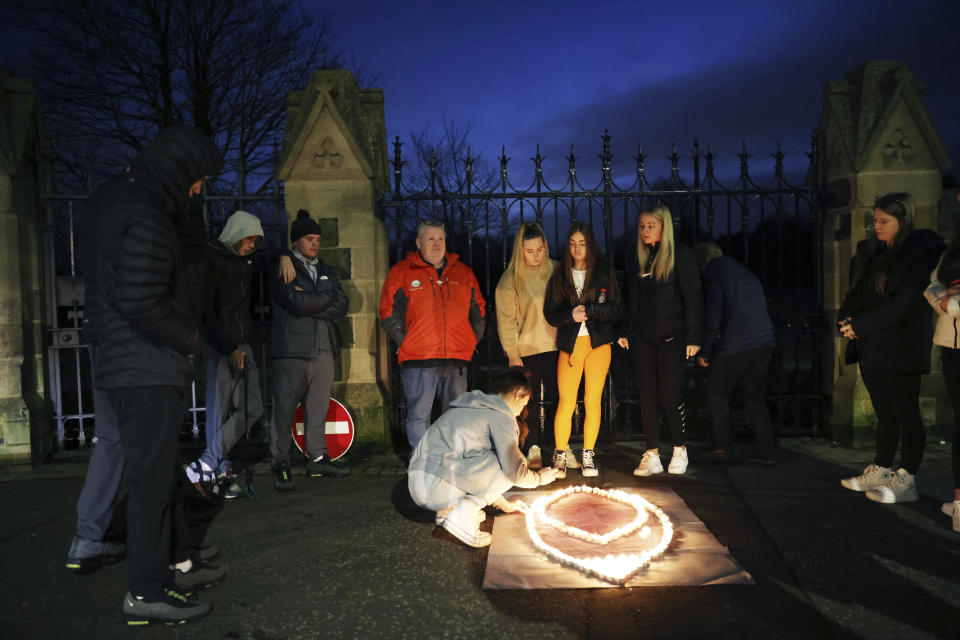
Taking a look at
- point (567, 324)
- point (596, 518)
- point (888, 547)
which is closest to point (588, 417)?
point (567, 324)

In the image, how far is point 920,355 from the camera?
4.68 meters

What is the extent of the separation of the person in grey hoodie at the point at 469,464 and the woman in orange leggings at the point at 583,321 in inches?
54.4

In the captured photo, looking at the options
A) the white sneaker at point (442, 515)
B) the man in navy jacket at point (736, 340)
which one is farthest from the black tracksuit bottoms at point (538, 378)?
the white sneaker at point (442, 515)

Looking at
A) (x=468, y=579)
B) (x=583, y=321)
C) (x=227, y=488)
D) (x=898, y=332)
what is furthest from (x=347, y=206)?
(x=898, y=332)

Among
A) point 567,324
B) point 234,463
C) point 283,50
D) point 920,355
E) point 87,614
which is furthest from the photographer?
point 283,50

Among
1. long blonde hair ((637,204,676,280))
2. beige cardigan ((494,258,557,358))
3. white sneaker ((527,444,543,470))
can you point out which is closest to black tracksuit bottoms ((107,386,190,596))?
beige cardigan ((494,258,557,358))

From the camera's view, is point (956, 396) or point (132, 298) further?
point (956, 396)

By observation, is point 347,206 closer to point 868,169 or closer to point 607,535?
point 607,535

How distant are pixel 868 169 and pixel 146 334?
6230 mm

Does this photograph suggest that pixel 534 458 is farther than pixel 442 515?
Yes

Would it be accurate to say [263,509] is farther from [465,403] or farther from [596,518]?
[596,518]

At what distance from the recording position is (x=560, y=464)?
221 inches

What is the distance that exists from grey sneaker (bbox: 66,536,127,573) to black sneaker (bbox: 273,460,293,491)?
5.16 feet

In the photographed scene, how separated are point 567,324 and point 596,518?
1.67 metres
